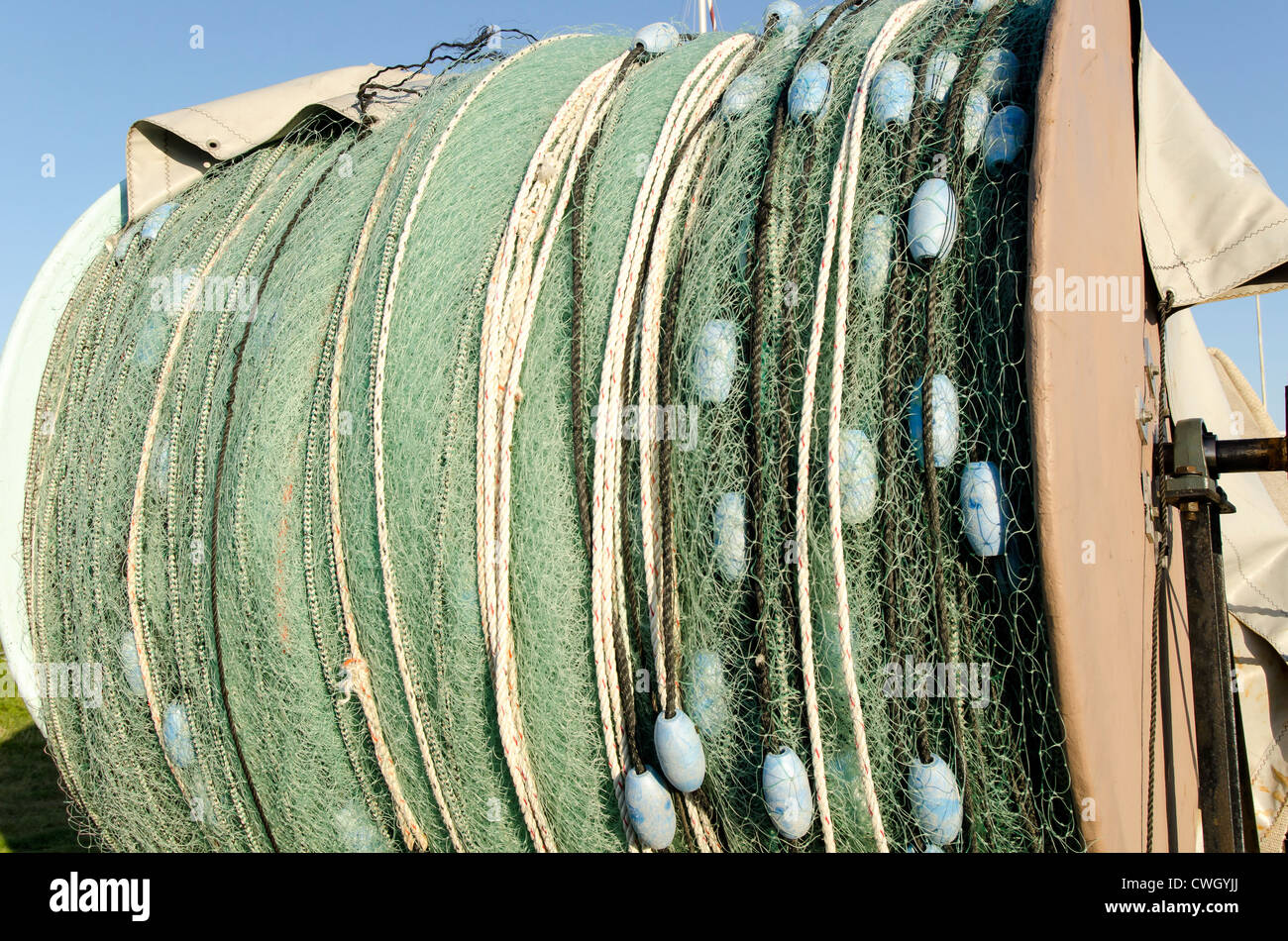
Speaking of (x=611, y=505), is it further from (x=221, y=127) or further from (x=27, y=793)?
(x=27, y=793)

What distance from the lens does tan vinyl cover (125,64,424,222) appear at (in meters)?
3.56

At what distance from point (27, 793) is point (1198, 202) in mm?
5975

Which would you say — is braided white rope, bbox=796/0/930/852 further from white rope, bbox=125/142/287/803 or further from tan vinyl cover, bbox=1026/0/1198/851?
white rope, bbox=125/142/287/803

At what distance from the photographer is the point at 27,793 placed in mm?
5246

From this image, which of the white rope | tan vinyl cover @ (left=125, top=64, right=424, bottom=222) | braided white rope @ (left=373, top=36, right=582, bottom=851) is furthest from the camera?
tan vinyl cover @ (left=125, top=64, right=424, bottom=222)

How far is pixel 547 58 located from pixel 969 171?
1.53 meters

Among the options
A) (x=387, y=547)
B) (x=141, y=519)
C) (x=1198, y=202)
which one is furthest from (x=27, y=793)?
(x=1198, y=202)

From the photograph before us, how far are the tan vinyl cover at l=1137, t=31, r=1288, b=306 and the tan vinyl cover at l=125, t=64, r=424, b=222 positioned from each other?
2.42 metres

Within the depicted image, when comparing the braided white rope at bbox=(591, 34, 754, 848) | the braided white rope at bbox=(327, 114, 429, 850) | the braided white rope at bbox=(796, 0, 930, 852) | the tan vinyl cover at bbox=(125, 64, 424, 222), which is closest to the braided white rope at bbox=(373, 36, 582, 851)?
the braided white rope at bbox=(327, 114, 429, 850)

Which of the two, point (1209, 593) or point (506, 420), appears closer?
point (506, 420)

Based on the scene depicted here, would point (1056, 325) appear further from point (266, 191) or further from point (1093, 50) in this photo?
point (266, 191)

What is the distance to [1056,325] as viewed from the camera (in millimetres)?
1753

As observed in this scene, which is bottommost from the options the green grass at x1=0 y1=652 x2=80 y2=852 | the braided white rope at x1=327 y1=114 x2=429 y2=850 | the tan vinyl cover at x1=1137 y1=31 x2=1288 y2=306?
the green grass at x1=0 y1=652 x2=80 y2=852
